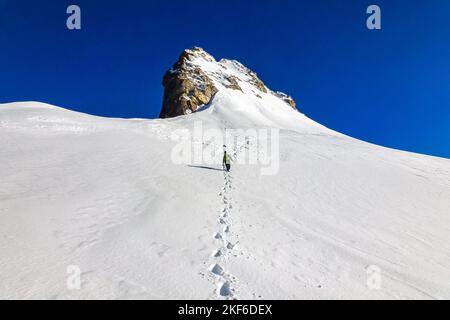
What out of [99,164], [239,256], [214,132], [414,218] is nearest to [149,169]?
[99,164]

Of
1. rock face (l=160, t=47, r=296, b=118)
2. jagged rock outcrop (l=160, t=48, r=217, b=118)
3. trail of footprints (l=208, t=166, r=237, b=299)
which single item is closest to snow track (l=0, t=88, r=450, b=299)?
trail of footprints (l=208, t=166, r=237, b=299)

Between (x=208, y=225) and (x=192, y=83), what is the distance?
7133 cm

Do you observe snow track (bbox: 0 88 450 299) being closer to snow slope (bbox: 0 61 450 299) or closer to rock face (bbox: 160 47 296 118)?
snow slope (bbox: 0 61 450 299)

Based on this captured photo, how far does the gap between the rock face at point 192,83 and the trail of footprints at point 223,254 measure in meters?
55.6

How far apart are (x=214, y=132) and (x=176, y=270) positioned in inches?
1047

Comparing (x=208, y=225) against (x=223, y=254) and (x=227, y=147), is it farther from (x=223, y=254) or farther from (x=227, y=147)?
(x=227, y=147)

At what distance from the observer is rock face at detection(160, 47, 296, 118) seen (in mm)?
74438

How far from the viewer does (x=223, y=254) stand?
28.8 feet

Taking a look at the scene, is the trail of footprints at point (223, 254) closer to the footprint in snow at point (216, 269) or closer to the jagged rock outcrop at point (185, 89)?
the footprint in snow at point (216, 269)

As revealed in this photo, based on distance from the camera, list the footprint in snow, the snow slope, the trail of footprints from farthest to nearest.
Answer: the footprint in snow < the snow slope < the trail of footprints

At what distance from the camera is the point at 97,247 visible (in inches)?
335

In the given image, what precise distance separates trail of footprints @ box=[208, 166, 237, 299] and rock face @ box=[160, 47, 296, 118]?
183 feet

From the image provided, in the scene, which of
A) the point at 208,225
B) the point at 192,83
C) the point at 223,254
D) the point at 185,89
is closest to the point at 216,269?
the point at 223,254
